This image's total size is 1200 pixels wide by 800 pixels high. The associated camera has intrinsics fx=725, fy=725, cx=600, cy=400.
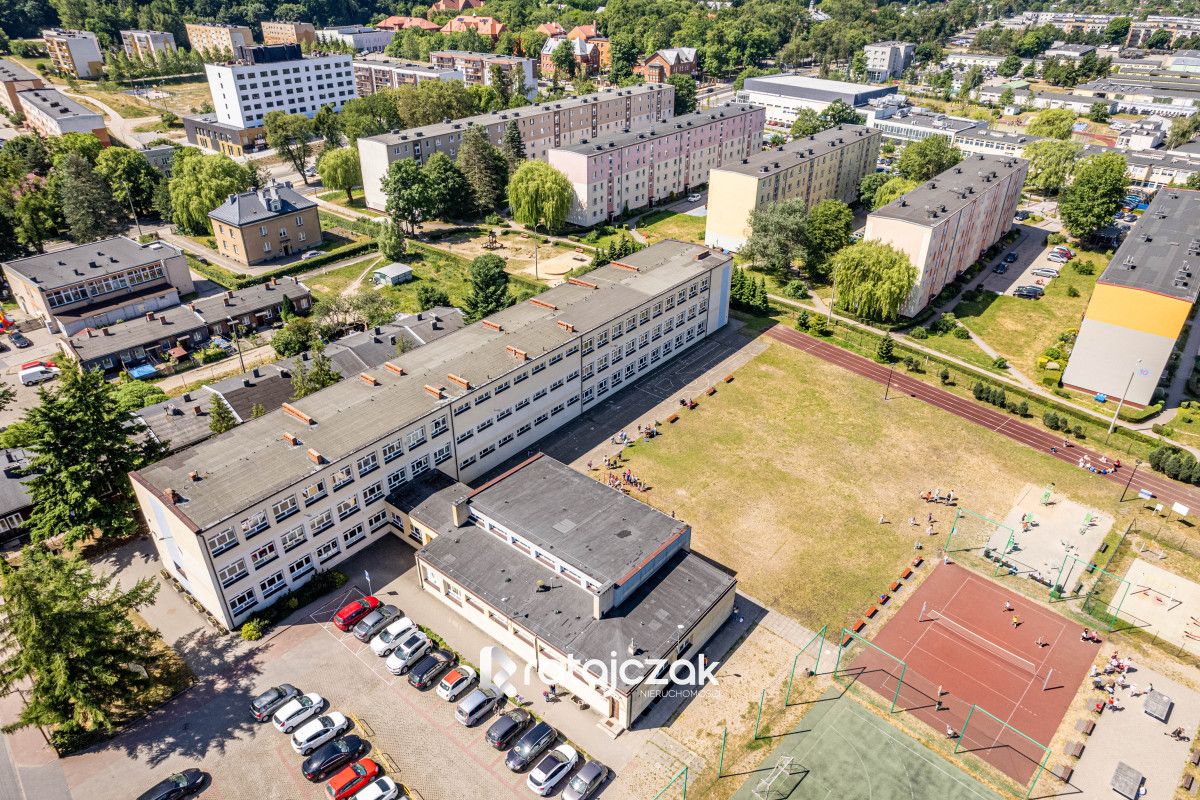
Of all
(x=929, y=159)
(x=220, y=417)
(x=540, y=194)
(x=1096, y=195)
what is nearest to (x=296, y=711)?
(x=220, y=417)

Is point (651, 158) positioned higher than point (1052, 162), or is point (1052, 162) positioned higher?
point (651, 158)

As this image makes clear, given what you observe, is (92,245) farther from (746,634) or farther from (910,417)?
(910,417)

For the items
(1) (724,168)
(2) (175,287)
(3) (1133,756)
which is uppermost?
(1) (724,168)

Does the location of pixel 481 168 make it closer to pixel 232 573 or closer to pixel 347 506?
pixel 347 506

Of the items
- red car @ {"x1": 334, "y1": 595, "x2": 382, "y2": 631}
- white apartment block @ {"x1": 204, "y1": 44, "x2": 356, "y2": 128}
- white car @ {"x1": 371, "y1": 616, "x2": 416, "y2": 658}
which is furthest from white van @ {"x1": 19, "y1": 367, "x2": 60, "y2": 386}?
white apartment block @ {"x1": 204, "y1": 44, "x2": 356, "y2": 128}

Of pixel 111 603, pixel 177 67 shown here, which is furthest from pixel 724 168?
pixel 177 67

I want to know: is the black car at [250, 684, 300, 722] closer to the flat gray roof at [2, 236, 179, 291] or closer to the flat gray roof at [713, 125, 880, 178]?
the flat gray roof at [2, 236, 179, 291]
